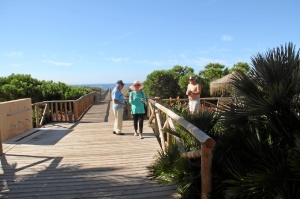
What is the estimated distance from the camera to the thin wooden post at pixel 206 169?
281cm

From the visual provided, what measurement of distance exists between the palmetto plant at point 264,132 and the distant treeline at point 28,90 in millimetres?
12945

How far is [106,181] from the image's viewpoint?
4.21 metres

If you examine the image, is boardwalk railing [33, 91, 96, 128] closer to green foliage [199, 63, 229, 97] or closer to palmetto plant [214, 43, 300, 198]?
palmetto plant [214, 43, 300, 198]

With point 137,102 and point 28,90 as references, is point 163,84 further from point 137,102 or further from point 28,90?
point 137,102

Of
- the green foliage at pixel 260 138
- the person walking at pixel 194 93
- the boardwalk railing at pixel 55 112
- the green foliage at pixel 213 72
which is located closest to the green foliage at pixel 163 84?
the green foliage at pixel 213 72

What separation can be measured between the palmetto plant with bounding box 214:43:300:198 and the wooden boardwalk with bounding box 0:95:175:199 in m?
1.13

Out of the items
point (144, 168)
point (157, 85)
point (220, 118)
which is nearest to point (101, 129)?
point (144, 168)

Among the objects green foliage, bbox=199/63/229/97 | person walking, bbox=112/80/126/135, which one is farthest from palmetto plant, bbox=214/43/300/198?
green foliage, bbox=199/63/229/97

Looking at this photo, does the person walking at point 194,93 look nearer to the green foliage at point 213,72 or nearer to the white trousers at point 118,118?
the white trousers at point 118,118

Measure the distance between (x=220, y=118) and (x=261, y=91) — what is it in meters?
0.62

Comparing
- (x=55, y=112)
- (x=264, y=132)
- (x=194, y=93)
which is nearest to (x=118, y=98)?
(x=194, y=93)

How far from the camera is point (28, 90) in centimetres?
1460

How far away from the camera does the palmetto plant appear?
2369mm

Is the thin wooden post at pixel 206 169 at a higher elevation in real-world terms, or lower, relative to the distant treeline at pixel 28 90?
lower
